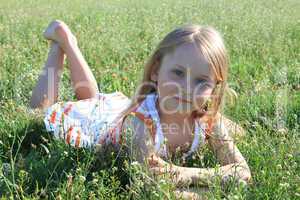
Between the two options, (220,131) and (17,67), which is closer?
(220,131)

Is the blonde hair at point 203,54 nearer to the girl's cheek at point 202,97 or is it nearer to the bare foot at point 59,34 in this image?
the girl's cheek at point 202,97

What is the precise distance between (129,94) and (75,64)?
18.9 inches

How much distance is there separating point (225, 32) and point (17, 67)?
2966mm

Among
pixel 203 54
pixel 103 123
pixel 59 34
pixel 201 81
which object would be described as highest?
pixel 59 34

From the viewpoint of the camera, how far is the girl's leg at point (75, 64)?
14.7ft

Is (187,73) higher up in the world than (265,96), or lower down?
higher up

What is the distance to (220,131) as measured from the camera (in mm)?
3223

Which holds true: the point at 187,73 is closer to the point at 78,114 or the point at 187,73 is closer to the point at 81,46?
the point at 78,114

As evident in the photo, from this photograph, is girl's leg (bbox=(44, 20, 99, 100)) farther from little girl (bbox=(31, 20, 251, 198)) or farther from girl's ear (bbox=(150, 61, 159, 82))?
girl's ear (bbox=(150, 61, 159, 82))

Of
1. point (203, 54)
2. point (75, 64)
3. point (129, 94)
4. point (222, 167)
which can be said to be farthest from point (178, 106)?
point (75, 64)

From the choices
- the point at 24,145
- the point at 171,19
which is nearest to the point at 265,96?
the point at 24,145

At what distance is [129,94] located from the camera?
452cm

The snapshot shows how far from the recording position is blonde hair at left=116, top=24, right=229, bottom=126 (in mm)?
3174

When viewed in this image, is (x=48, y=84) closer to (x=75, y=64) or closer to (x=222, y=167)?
(x=75, y=64)
